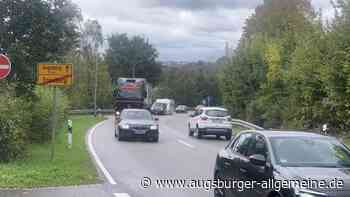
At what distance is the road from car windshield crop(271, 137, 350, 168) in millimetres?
3208

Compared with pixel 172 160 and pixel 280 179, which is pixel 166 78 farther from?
pixel 280 179

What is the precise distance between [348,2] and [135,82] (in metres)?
32.1

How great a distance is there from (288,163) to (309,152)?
1.81ft

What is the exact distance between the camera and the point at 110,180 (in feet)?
48.3

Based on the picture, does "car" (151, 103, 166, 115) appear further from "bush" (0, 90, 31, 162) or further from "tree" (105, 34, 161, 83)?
"bush" (0, 90, 31, 162)

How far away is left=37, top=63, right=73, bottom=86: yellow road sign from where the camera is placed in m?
17.8

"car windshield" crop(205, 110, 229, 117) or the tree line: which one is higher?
the tree line

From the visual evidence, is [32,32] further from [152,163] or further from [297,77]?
[297,77]

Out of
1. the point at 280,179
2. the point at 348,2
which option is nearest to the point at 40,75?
the point at 280,179

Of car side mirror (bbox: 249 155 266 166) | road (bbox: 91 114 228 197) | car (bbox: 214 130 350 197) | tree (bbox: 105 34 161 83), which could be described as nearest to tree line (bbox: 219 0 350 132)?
road (bbox: 91 114 228 197)

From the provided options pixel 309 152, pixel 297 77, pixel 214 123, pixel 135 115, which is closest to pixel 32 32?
pixel 309 152

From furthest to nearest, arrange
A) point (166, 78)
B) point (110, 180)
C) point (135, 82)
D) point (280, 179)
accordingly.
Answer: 1. point (166, 78)
2. point (135, 82)
3. point (110, 180)
4. point (280, 179)

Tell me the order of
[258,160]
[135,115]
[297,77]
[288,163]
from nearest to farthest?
1. [288,163]
2. [258,160]
3. [135,115]
4. [297,77]

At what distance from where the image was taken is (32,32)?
1878cm
